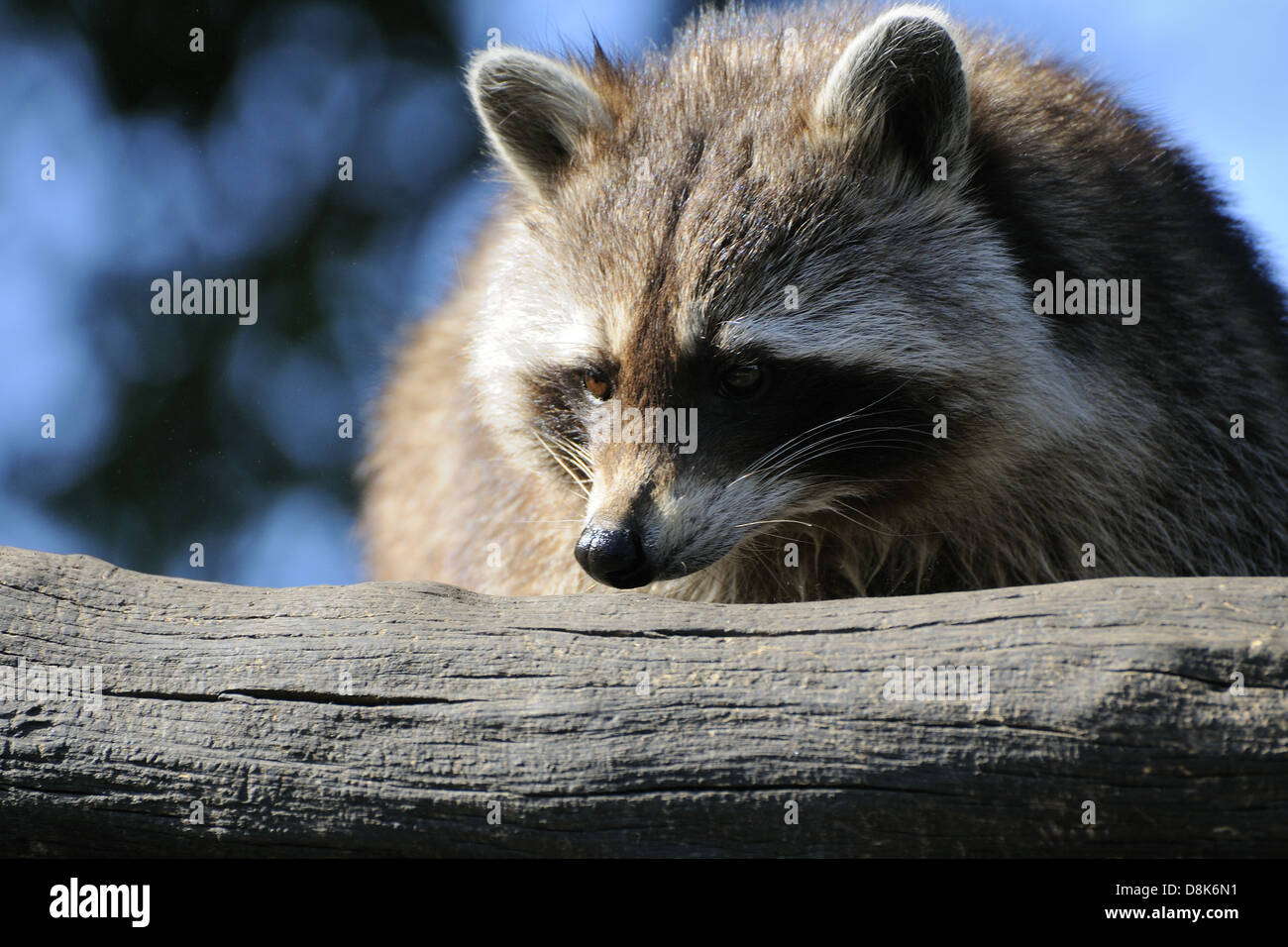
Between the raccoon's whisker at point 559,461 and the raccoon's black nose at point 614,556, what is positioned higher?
the raccoon's whisker at point 559,461

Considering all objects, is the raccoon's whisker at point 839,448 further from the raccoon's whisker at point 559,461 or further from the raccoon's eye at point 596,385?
the raccoon's whisker at point 559,461

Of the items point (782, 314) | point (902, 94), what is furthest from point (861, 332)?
point (902, 94)

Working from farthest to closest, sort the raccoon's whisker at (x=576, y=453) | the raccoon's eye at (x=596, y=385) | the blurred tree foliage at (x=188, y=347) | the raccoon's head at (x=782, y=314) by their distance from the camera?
the blurred tree foliage at (x=188, y=347) < the raccoon's whisker at (x=576, y=453) < the raccoon's eye at (x=596, y=385) < the raccoon's head at (x=782, y=314)

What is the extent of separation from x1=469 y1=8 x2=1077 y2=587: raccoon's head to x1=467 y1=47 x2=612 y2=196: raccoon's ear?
1 centimetres

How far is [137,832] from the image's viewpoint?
2.54m

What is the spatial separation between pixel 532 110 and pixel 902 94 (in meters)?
1.08

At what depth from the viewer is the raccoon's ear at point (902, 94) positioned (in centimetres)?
319

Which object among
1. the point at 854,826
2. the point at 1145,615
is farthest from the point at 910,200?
the point at 854,826

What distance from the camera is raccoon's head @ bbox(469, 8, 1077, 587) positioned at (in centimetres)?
315

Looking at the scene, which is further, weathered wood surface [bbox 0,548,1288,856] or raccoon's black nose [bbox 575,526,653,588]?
raccoon's black nose [bbox 575,526,653,588]

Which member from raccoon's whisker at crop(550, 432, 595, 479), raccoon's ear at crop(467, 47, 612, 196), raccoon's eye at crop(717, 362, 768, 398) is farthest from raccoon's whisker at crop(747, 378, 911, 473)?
raccoon's ear at crop(467, 47, 612, 196)

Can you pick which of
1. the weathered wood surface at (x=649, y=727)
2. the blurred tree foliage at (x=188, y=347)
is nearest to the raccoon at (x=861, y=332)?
the weathered wood surface at (x=649, y=727)

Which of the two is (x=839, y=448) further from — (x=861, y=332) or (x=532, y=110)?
(x=532, y=110)

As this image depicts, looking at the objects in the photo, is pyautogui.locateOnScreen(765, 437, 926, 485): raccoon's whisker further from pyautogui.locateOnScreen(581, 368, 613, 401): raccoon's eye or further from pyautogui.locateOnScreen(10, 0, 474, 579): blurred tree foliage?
pyautogui.locateOnScreen(10, 0, 474, 579): blurred tree foliage
